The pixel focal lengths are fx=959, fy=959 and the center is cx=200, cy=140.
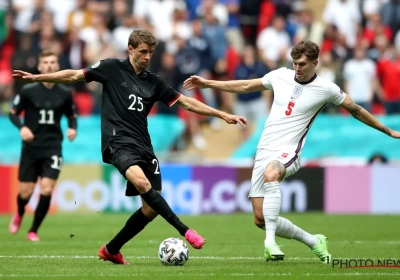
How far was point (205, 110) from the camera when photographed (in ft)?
37.2

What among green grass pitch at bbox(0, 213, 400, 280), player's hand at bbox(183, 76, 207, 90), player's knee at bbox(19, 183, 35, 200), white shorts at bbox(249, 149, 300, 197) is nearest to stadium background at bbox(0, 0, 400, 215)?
green grass pitch at bbox(0, 213, 400, 280)

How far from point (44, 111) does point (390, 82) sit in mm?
11173

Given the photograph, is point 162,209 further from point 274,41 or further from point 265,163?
point 274,41

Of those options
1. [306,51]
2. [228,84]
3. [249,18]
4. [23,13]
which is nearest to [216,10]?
[249,18]

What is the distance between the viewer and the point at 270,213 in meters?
11.2

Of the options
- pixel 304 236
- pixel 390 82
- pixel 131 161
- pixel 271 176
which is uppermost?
pixel 390 82

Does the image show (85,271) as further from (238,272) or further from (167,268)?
(238,272)

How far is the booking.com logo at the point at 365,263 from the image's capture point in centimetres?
1104

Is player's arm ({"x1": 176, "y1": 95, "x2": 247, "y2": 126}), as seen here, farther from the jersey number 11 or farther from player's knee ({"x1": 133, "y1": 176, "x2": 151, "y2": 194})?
the jersey number 11

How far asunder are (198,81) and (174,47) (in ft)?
43.9

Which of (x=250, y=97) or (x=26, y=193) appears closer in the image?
(x=26, y=193)

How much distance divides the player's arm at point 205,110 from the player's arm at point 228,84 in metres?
0.34

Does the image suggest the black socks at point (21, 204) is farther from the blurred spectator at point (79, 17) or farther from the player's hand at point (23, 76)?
the blurred spectator at point (79, 17)

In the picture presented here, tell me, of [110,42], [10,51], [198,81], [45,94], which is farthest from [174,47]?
[198,81]
